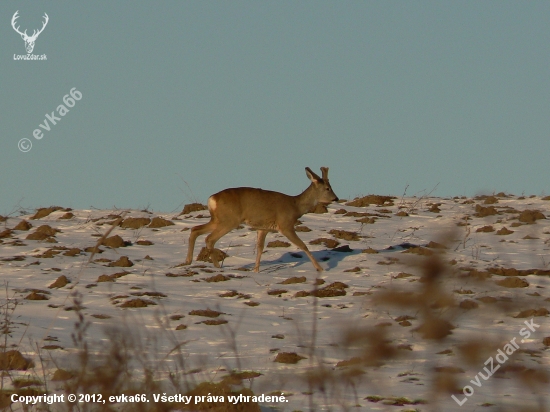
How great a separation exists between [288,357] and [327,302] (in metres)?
3.70

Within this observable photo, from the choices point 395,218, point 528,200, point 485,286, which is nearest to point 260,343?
point 485,286

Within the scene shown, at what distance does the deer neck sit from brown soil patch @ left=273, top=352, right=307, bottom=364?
7760mm

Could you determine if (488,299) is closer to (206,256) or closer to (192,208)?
(206,256)

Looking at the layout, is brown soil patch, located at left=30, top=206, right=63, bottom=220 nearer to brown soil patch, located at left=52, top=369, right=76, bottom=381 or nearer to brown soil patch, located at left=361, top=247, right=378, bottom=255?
brown soil patch, located at left=361, top=247, right=378, bottom=255

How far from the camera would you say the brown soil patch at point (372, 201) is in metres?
21.9

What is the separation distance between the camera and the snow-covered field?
1.87 meters

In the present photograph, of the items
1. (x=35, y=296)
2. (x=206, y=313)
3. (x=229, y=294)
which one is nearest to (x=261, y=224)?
(x=229, y=294)

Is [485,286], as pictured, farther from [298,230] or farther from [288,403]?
[298,230]

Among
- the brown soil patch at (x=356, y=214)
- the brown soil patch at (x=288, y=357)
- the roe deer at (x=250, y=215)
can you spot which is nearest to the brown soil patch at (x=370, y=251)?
the roe deer at (x=250, y=215)

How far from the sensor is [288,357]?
8.47m

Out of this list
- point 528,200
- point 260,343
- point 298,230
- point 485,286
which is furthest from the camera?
point 528,200

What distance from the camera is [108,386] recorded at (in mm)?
3049

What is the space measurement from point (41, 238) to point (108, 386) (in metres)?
14.4

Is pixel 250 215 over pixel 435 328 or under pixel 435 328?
under
